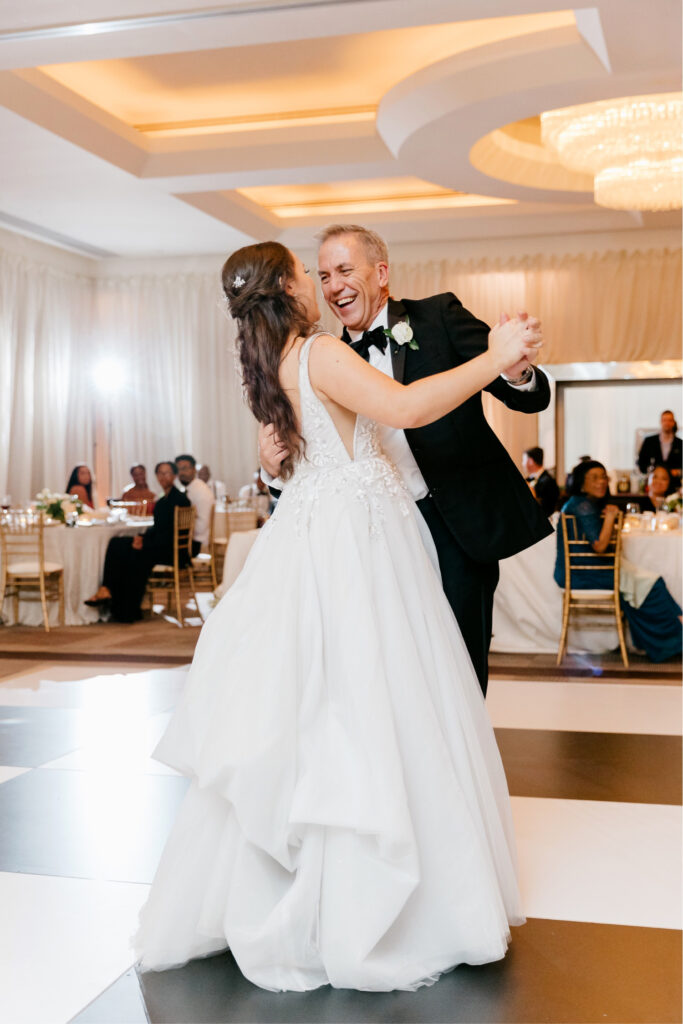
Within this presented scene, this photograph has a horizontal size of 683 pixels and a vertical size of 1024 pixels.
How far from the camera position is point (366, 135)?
9047 mm

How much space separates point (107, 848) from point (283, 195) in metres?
9.80

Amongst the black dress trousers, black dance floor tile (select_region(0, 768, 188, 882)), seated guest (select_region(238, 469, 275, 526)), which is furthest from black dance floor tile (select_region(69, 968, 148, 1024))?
seated guest (select_region(238, 469, 275, 526))

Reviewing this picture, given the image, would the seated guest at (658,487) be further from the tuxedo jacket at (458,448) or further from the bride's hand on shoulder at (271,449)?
the bride's hand on shoulder at (271,449)

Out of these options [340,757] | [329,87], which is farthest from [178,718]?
[329,87]

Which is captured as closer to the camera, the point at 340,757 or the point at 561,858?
the point at 340,757

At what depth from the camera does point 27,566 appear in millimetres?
8188

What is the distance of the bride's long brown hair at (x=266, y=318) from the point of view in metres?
2.39

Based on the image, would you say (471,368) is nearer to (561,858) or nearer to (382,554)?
(382,554)

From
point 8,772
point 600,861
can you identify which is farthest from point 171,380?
point 600,861

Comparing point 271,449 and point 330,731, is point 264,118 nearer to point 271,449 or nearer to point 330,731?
point 271,449

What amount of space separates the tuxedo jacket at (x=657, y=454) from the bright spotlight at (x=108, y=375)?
6.67 m

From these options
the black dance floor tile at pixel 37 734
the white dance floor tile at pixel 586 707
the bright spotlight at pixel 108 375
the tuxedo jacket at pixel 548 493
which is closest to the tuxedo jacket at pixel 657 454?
the tuxedo jacket at pixel 548 493

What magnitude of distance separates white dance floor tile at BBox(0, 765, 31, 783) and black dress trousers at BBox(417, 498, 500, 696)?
6.75ft

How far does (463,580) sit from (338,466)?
560 millimetres
